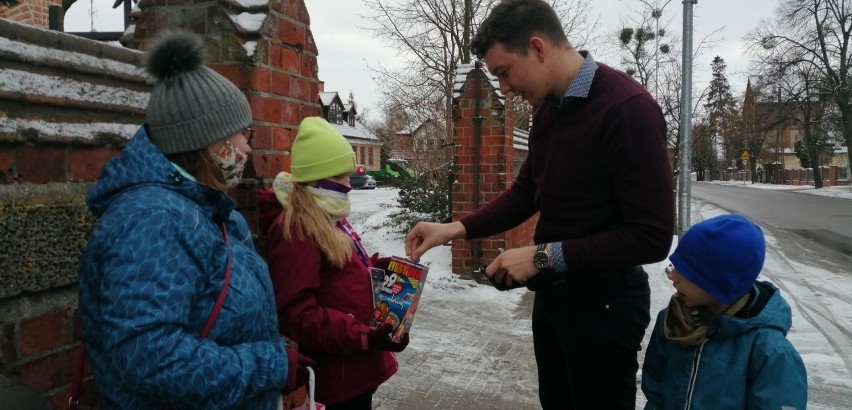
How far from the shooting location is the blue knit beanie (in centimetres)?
198

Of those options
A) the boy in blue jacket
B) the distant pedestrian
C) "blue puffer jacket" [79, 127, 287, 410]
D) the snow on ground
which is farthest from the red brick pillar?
the snow on ground

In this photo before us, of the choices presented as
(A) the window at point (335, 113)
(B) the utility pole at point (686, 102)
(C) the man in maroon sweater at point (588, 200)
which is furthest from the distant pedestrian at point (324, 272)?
(A) the window at point (335, 113)

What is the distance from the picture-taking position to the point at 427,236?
256cm

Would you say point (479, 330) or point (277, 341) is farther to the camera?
point (479, 330)

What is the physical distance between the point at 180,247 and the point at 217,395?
1.20 feet

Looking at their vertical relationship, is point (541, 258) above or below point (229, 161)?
below

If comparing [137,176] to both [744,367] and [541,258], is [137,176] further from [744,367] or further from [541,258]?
[744,367]

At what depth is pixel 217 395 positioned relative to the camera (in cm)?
139

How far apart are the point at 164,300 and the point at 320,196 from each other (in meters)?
0.97

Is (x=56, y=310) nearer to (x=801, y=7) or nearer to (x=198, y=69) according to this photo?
(x=198, y=69)

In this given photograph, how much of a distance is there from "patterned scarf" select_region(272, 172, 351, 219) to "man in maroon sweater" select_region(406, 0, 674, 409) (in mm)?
624

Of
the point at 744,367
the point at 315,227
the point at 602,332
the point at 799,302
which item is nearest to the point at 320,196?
the point at 315,227

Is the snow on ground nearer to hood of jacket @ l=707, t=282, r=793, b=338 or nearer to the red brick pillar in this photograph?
hood of jacket @ l=707, t=282, r=793, b=338

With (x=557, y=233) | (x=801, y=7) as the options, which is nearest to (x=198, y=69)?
(x=557, y=233)
